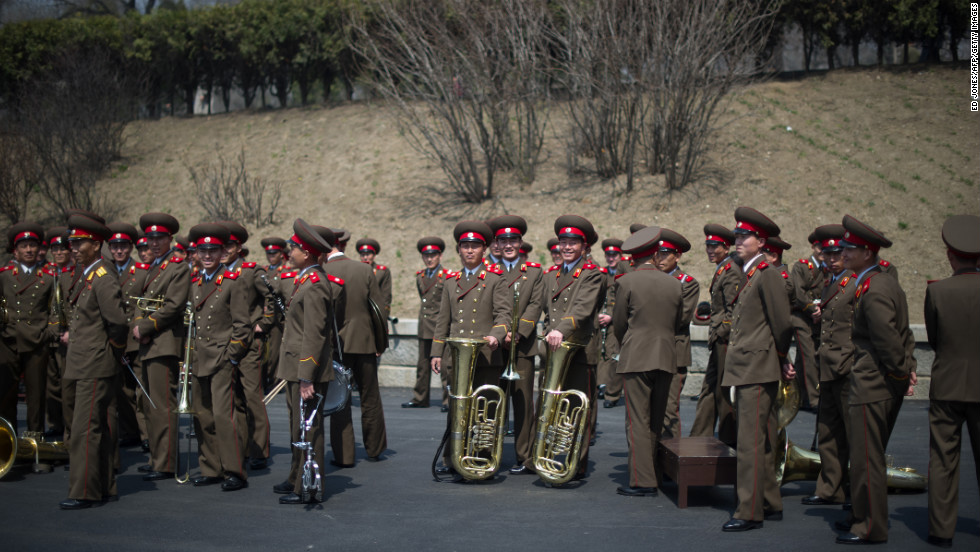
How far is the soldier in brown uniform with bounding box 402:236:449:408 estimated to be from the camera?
488 inches

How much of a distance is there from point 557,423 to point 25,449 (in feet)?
16.6

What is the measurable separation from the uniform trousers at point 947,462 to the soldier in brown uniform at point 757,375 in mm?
1032

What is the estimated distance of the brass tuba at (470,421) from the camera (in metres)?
7.30

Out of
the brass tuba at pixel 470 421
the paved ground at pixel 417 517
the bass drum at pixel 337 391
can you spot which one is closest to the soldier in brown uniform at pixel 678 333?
the paved ground at pixel 417 517

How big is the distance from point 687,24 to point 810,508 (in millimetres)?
13041

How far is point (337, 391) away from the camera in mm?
7102

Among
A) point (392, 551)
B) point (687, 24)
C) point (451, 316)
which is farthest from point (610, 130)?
point (392, 551)

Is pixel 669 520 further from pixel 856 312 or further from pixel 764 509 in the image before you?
pixel 856 312

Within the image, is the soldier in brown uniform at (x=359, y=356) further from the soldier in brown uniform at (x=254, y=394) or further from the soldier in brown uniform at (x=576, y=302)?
the soldier in brown uniform at (x=576, y=302)

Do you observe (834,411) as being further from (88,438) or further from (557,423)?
(88,438)

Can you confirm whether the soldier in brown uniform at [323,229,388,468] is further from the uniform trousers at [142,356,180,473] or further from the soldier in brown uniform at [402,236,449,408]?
the soldier in brown uniform at [402,236,449,408]

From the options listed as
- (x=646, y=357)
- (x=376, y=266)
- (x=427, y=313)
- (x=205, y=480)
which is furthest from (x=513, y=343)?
(x=376, y=266)

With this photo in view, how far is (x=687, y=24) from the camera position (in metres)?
17.7

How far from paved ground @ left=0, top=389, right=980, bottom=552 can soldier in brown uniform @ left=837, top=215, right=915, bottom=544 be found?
28 centimetres
